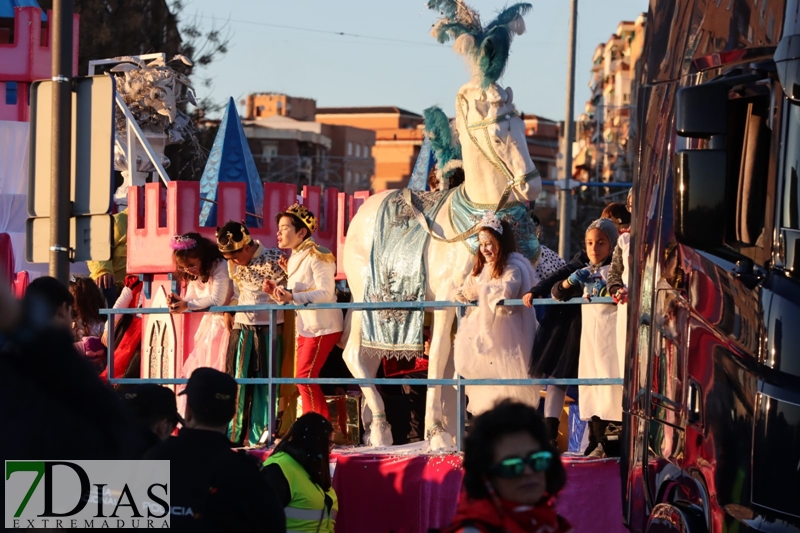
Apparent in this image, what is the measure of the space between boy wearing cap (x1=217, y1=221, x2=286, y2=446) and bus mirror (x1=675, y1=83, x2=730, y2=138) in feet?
21.1

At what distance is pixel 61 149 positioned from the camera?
9.14m

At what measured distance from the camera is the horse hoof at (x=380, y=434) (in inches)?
442

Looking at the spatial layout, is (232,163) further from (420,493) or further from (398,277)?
(420,493)

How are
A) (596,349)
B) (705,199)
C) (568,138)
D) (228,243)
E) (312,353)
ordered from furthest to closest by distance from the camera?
(568,138) → (228,243) → (312,353) → (596,349) → (705,199)

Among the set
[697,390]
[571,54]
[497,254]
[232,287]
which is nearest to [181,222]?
[232,287]

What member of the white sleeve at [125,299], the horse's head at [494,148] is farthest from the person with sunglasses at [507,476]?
Answer: the white sleeve at [125,299]

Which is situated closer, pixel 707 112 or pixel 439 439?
pixel 707 112

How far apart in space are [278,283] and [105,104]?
3132 millimetres

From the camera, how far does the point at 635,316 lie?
717 cm

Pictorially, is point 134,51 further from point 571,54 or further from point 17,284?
point 17,284

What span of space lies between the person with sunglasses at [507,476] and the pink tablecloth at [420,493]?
4.37 metres

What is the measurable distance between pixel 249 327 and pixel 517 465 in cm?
741

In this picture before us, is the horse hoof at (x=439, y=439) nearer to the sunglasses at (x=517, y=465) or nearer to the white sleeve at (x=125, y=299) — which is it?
the white sleeve at (x=125, y=299)

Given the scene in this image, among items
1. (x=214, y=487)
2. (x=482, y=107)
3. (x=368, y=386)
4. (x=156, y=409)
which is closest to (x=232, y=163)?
(x=368, y=386)
